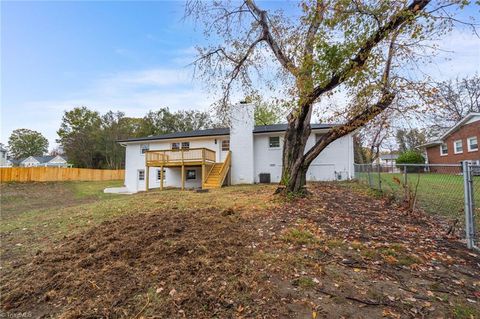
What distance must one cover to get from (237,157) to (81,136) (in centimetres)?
3241

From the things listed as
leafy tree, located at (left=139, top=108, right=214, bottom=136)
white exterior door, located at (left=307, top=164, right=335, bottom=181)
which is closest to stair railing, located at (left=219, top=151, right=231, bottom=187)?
white exterior door, located at (left=307, top=164, right=335, bottom=181)

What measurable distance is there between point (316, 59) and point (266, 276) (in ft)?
15.9

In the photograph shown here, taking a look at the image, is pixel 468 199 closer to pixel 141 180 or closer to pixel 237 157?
pixel 237 157

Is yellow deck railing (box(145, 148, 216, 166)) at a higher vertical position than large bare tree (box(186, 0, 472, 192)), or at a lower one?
lower

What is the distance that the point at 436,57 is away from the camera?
5535mm

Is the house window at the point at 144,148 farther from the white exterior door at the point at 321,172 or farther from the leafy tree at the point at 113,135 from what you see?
the leafy tree at the point at 113,135

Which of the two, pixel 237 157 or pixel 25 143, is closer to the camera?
pixel 237 157

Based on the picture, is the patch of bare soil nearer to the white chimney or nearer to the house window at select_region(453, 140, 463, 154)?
the white chimney

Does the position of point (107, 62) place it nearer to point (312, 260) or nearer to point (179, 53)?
point (179, 53)

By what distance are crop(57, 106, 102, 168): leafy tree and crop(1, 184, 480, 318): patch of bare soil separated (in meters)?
38.7

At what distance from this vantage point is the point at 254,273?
3.03 meters

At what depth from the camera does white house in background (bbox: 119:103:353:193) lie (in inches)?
Answer: 588

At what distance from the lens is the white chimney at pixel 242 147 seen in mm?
16078

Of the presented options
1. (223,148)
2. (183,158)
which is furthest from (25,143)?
(223,148)
